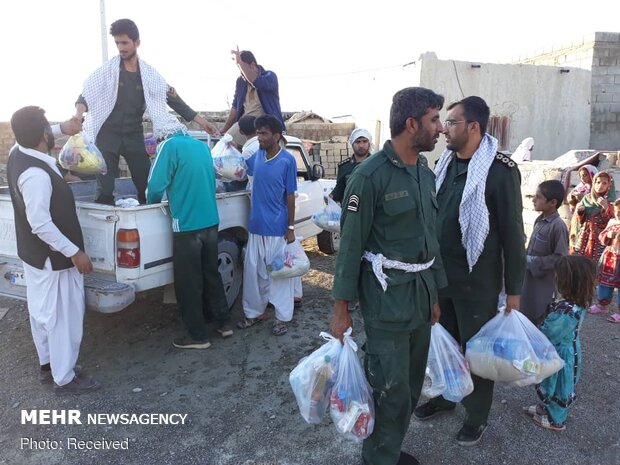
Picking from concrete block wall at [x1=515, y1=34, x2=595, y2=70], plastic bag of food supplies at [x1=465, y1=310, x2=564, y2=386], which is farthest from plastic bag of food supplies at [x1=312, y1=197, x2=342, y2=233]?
concrete block wall at [x1=515, y1=34, x2=595, y2=70]

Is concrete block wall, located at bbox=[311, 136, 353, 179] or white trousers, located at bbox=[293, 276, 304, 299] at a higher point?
concrete block wall, located at bbox=[311, 136, 353, 179]

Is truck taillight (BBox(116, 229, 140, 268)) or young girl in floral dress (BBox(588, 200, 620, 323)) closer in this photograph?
truck taillight (BBox(116, 229, 140, 268))

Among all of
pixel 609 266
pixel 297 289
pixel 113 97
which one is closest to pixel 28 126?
pixel 113 97

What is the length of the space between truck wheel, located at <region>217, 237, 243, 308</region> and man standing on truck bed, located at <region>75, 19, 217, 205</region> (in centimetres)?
102

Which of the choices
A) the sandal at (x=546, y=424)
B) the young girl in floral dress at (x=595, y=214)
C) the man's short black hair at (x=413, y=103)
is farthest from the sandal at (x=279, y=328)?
the young girl in floral dress at (x=595, y=214)

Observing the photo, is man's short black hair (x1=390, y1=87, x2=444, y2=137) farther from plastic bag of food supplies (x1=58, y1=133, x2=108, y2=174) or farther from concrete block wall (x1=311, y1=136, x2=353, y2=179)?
concrete block wall (x1=311, y1=136, x2=353, y2=179)

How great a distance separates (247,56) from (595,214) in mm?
4143

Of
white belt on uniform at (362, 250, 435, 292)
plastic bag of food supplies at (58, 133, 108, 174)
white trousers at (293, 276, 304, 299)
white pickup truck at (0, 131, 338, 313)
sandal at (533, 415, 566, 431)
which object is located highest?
plastic bag of food supplies at (58, 133, 108, 174)

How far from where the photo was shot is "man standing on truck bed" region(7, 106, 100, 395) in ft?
9.81

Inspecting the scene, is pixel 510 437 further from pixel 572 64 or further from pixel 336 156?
pixel 572 64

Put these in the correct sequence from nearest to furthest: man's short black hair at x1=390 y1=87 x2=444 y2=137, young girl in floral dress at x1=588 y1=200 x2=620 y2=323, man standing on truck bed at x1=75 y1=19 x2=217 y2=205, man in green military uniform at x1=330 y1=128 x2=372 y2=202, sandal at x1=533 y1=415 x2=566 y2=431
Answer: man's short black hair at x1=390 y1=87 x2=444 y2=137 < sandal at x1=533 y1=415 x2=566 y2=431 < man standing on truck bed at x1=75 y1=19 x2=217 y2=205 < man in green military uniform at x1=330 y1=128 x2=372 y2=202 < young girl in floral dress at x1=588 y1=200 x2=620 y2=323


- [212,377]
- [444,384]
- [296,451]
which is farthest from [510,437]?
[212,377]

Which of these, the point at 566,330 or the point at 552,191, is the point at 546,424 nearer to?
the point at 566,330

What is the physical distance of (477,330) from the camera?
268cm
